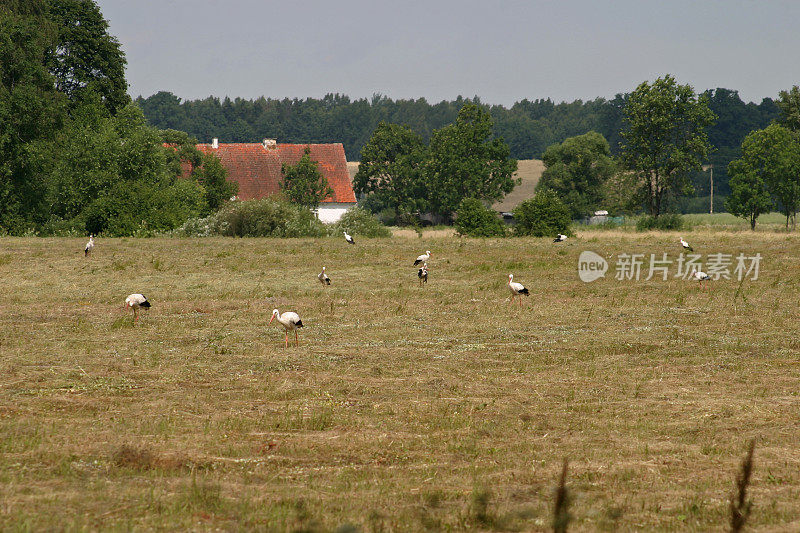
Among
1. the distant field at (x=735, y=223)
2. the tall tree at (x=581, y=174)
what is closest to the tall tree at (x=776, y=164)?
the distant field at (x=735, y=223)

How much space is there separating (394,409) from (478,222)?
1868 inches

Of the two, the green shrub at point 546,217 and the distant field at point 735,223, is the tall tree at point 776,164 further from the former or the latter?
the green shrub at point 546,217

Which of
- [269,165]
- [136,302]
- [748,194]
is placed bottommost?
[136,302]

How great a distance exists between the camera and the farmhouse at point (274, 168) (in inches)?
3415

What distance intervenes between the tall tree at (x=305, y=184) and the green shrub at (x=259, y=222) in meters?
30.1

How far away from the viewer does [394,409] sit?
1130 centimetres

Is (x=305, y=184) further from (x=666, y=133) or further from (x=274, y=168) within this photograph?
(x=666, y=133)

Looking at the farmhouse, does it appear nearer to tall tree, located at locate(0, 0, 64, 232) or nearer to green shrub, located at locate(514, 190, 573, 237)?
tall tree, located at locate(0, 0, 64, 232)

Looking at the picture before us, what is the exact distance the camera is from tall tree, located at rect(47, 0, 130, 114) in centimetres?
6044

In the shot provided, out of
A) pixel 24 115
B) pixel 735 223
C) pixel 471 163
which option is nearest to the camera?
pixel 24 115

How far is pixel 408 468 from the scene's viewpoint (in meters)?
8.68

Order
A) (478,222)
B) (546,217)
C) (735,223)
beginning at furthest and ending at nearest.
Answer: (735,223), (478,222), (546,217)

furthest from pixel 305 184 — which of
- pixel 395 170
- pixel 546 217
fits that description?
pixel 546 217

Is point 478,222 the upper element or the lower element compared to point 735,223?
upper
